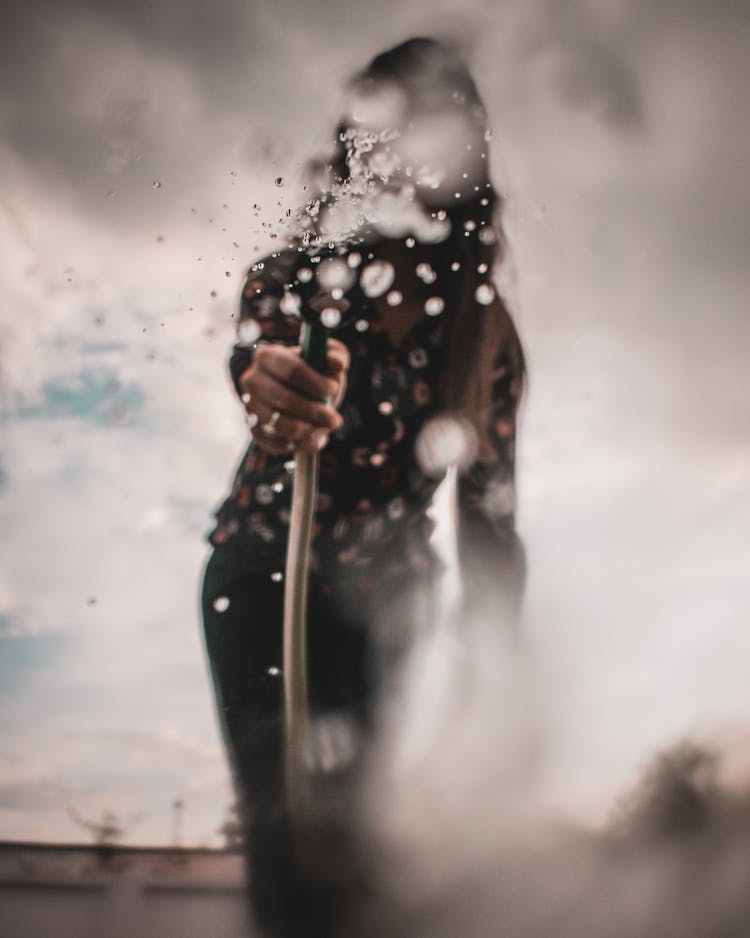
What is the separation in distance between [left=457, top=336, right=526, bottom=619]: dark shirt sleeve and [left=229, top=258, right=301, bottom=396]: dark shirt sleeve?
0.97 feet

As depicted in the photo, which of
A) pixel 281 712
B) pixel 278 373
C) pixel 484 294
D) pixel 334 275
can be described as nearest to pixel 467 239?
pixel 484 294

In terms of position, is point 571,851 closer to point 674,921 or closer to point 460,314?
point 674,921

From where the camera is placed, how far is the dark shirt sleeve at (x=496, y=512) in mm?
861

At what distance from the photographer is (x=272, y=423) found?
681mm

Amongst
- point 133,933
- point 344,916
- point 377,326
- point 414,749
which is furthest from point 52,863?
point 377,326

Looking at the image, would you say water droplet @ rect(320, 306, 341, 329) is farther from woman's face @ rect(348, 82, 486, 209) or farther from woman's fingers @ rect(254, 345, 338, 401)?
woman's face @ rect(348, 82, 486, 209)

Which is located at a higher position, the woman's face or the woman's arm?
the woman's face

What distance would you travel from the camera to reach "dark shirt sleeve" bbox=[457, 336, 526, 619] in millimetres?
Result: 861

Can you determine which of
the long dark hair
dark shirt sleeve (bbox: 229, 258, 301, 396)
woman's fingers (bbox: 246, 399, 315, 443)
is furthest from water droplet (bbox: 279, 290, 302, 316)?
the long dark hair

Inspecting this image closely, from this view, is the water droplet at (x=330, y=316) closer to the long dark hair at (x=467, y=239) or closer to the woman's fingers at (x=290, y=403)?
the woman's fingers at (x=290, y=403)

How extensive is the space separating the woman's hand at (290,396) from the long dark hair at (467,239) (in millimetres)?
203

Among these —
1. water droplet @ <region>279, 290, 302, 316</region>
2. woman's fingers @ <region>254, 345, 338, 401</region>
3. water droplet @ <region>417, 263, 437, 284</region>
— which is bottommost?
woman's fingers @ <region>254, 345, 338, 401</region>

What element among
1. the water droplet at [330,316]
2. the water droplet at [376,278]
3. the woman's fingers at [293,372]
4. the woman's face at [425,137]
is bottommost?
the woman's fingers at [293,372]

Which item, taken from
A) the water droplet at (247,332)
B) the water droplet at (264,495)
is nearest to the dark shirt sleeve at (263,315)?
the water droplet at (247,332)
